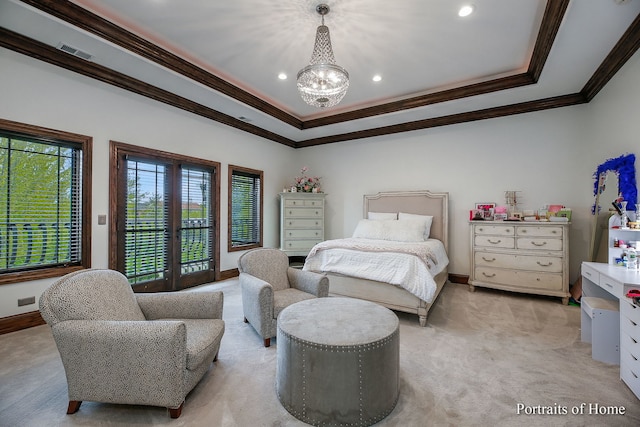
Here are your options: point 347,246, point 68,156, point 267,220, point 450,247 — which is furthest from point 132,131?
point 450,247

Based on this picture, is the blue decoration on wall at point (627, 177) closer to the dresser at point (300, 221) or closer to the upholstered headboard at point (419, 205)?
the upholstered headboard at point (419, 205)

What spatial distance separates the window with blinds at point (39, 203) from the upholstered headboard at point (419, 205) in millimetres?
4578

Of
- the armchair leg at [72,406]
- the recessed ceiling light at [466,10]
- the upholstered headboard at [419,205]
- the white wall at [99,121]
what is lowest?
the armchair leg at [72,406]

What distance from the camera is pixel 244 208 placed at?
18.0 feet

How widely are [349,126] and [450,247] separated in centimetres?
297

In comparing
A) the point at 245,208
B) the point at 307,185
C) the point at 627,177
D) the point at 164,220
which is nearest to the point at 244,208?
the point at 245,208

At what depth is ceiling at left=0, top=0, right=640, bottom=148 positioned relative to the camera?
2.52 meters

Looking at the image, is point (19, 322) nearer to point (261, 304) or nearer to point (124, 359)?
point (124, 359)

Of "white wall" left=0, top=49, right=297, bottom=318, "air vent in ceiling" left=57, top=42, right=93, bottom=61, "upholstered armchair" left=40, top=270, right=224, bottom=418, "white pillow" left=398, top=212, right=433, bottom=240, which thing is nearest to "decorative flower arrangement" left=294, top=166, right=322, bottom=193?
A: "white wall" left=0, top=49, right=297, bottom=318

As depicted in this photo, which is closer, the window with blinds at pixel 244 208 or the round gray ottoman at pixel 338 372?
the round gray ottoman at pixel 338 372

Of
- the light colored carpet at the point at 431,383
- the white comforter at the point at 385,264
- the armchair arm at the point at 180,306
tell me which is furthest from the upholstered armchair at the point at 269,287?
the white comforter at the point at 385,264

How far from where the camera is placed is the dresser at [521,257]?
3758mm

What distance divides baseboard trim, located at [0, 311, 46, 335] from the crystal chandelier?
3.72 metres

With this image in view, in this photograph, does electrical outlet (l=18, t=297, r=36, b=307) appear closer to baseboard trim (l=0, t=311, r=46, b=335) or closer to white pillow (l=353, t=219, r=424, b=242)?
baseboard trim (l=0, t=311, r=46, b=335)
